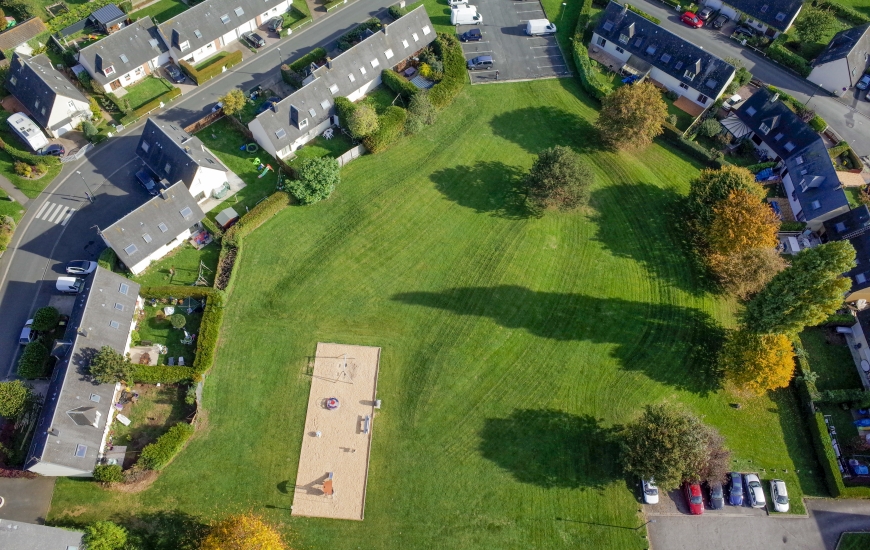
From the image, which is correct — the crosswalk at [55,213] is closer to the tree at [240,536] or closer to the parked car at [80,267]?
the parked car at [80,267]

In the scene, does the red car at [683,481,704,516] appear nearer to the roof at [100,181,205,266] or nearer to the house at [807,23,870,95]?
the roof at [100,181,205,266]

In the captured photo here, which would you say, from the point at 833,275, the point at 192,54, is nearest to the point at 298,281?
the point at 192,54

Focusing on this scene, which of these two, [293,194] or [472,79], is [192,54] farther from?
[472,79]

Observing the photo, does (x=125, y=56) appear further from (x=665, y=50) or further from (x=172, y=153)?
(x=665, y=50)

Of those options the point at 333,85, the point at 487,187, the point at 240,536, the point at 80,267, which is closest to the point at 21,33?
the point at 80,267

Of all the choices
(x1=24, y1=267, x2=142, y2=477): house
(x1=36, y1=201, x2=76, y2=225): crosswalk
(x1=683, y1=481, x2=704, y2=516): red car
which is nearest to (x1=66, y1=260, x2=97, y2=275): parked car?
(x1=24, y1=267, x2=142, y2=477): house
